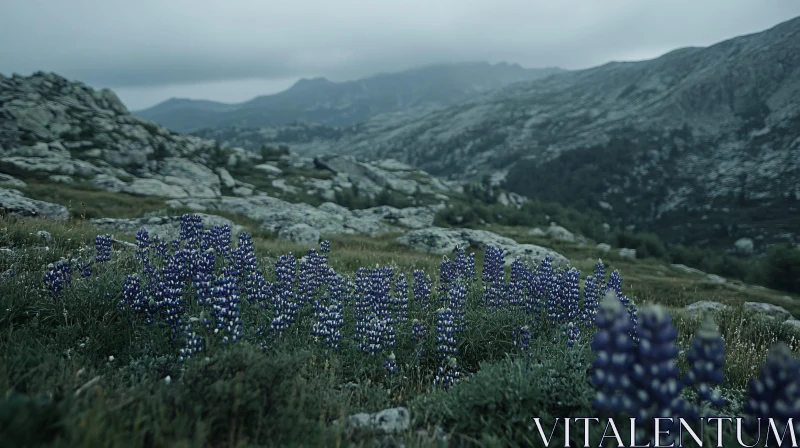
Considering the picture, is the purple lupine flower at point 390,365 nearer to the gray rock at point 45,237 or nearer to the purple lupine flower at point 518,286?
the purple lupine flower at point 518,286

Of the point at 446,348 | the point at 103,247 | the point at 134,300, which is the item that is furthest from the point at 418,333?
the point at 103,247

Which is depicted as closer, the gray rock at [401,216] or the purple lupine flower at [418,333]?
the purple lupine flower at [418,333]

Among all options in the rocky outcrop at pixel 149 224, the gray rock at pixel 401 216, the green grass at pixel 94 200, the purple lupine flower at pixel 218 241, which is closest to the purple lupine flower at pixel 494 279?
the purple lupine flower at pixel 218 241

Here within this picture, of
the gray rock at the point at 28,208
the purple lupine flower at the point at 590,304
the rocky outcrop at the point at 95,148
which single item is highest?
the rocky outcrop at the point at 95,148

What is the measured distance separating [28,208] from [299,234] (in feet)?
39.8

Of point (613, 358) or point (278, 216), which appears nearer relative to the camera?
point (613, 358)

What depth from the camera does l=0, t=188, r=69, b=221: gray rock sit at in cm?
1759

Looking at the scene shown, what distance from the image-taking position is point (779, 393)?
3.16m

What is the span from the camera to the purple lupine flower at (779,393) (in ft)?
10.0

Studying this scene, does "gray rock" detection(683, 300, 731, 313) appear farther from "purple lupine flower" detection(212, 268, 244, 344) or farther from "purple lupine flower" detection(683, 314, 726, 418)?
"purple lupine flower" detection(212, 268, 244, 344)

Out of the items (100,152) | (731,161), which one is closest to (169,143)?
(100,152)

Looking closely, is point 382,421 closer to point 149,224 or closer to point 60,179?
point 149,224

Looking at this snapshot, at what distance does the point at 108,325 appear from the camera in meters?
6.13

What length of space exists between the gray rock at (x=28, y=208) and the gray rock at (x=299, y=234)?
10.1m
